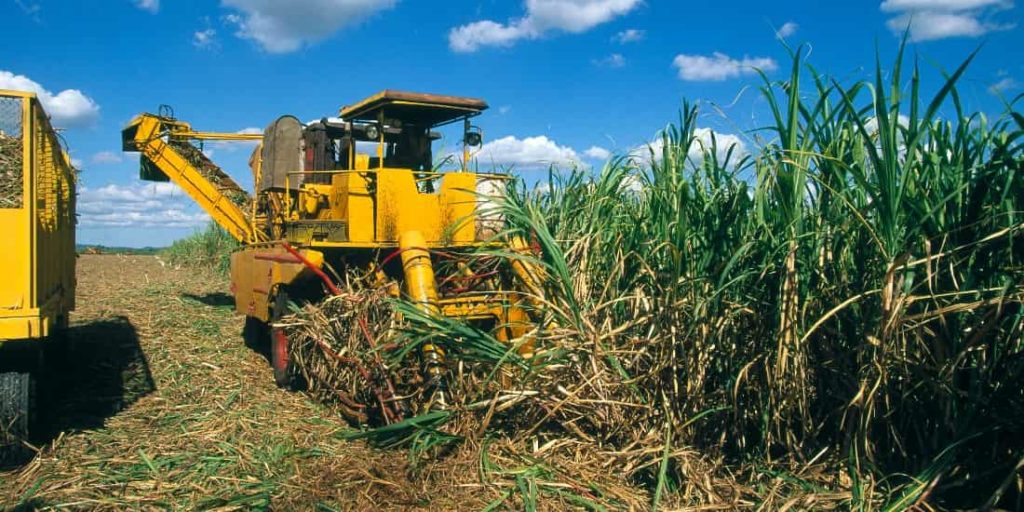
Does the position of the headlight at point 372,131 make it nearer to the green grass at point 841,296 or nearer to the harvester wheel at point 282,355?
the harvester wheel at point 282,355

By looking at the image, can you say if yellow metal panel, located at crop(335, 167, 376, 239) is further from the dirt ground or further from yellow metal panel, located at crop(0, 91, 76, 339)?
yellow metal panel, located at crop(0, 91, 76, 339)

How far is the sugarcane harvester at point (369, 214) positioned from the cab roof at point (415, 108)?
1 centimetres

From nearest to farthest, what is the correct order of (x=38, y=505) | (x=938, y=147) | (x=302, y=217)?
(x=938, y=147), (x=38, y=505), (x=302, y=217)

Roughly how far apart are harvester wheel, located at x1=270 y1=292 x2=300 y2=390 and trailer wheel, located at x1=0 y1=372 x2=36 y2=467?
2.06 m

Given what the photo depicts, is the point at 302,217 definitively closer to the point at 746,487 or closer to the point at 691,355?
the point at 691,355

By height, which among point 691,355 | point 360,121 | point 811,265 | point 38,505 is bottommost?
point 38,505

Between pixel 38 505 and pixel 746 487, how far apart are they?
359 centimetres

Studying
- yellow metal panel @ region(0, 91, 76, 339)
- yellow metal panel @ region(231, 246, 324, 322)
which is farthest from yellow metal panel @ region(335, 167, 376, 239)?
yellow metal panel @ region(0, 91, 76, 339)

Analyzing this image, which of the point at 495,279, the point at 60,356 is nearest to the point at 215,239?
the point at 60,356

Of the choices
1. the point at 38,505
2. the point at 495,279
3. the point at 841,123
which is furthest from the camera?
the point at 495,279

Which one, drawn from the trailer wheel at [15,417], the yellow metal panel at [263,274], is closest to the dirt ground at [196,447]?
the trailer wheel at [15,417]

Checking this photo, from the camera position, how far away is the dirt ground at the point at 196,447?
3.69 metres

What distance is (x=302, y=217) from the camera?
7641mm

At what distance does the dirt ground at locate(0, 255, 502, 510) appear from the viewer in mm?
3693
